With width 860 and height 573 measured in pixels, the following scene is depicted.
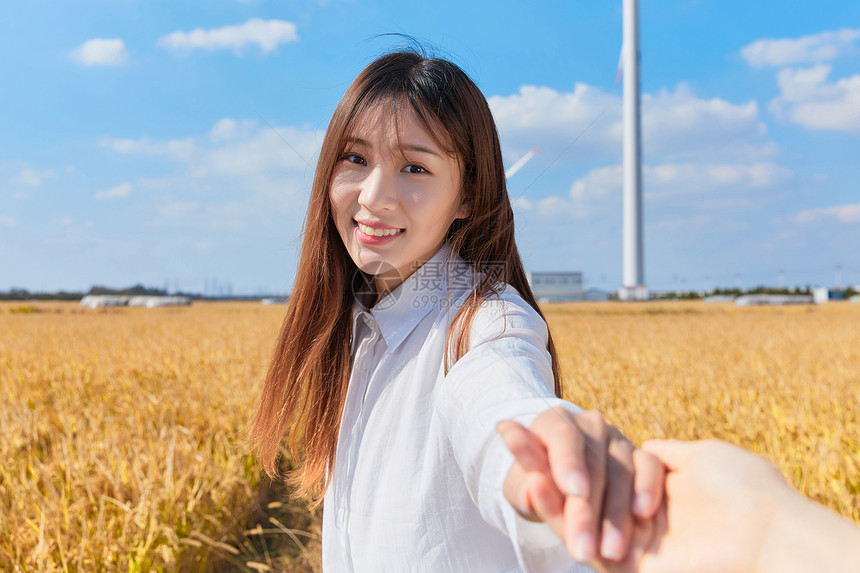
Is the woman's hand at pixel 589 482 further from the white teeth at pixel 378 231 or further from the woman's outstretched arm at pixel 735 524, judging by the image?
the white teeth at pixel 378 231

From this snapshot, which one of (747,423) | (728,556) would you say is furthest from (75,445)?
(747,423)

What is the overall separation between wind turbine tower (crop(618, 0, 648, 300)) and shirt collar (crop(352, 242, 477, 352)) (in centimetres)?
3803

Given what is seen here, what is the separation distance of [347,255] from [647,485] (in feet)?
4.39

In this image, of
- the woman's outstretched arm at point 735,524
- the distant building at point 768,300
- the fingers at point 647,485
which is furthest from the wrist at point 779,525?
the distant building at point 768,300

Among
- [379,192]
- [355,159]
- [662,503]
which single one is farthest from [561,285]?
[662,503]

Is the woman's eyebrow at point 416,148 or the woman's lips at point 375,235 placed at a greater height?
the woman's eyebrow at point 416,148

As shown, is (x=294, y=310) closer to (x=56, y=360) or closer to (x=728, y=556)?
(x=728, y=556)

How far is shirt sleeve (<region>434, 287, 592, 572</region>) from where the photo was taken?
0.77 meters

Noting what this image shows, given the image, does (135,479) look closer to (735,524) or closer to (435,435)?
(435,435)

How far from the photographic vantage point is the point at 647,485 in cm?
62

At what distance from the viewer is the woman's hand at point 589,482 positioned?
0.61 m

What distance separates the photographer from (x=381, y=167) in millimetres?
1419

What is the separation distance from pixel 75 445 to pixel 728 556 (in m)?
4.49

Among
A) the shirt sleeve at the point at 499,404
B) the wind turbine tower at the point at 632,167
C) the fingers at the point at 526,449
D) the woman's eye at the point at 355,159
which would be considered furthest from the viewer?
the wind turbine tower at the point at 632,167
